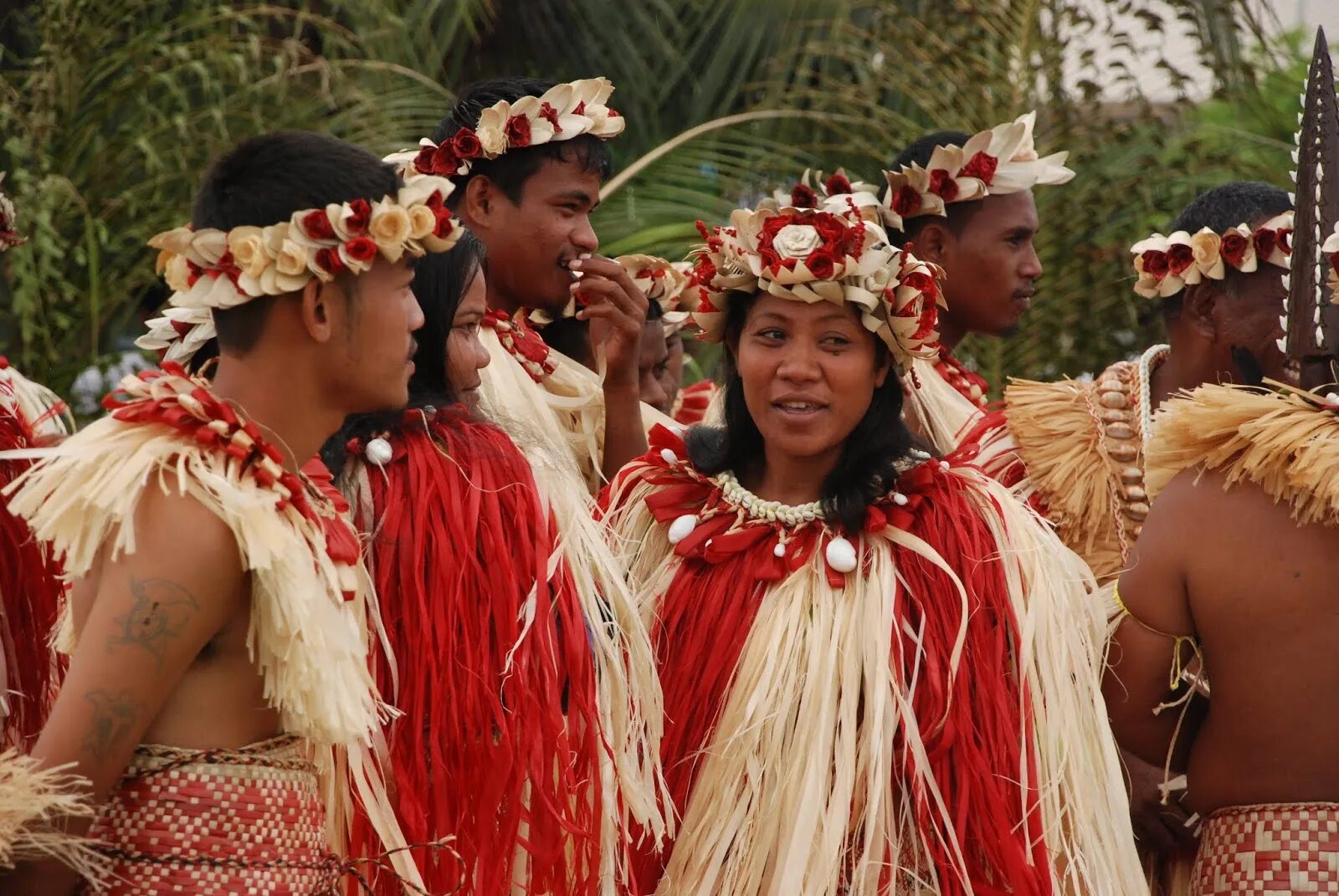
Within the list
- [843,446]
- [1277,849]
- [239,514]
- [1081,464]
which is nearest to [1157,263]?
[1081,464]

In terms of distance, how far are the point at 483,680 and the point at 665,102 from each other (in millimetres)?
5064

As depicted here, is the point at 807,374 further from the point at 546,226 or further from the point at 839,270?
the point at 546,226

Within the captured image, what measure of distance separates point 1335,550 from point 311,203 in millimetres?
1604

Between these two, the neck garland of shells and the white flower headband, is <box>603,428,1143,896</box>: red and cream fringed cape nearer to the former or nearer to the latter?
the white flower headband

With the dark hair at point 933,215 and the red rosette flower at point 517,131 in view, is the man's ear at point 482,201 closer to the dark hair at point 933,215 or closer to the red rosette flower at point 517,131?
the red rosette flower at point 517,131

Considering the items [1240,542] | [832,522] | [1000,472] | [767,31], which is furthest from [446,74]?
[1240,542]

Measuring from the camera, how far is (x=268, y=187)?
91.3 inches

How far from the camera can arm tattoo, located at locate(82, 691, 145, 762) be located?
6.83 ft

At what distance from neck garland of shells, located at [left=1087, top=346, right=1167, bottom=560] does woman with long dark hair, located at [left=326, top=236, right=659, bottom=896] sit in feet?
4.24

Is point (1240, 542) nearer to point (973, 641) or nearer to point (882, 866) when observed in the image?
point (973, 641)

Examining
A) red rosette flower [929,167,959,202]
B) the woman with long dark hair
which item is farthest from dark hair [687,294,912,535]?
red rosette flower [929,167,959,202]

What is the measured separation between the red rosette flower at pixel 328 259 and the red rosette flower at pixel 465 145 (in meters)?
1.48

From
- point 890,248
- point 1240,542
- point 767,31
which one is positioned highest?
point 890,248

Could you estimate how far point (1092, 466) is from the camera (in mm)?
3840
